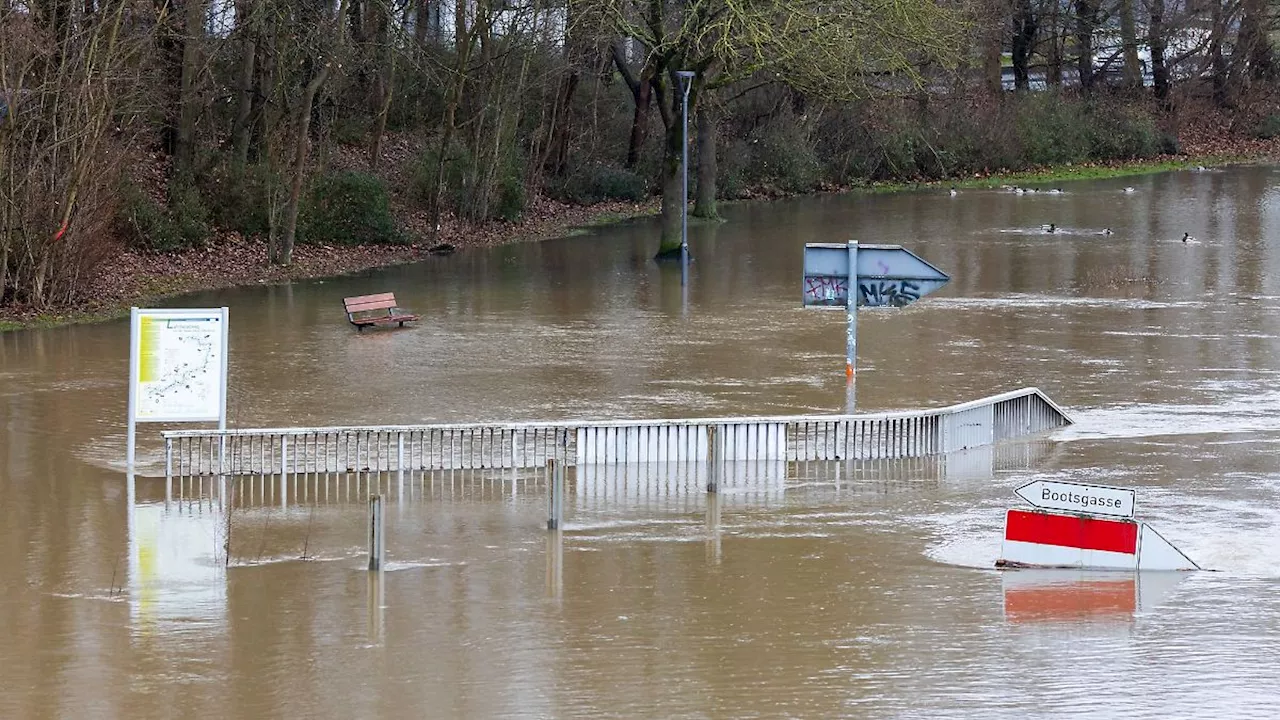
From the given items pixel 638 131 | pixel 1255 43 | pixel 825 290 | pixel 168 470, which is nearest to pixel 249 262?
pixel 825 290

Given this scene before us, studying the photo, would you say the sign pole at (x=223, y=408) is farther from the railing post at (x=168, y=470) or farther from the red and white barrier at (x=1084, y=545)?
the red and white barrier at (x=1084, y=545)

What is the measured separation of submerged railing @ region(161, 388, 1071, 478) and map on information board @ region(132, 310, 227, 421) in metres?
0.28

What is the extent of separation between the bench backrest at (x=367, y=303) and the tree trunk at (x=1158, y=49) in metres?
47.3

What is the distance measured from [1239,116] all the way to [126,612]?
63171mm

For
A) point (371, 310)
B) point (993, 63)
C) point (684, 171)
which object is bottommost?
point (371, 310)

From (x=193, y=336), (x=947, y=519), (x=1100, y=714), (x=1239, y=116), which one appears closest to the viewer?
(x=1100, y=714)

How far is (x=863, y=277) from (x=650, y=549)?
5.62m

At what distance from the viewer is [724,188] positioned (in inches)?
1991

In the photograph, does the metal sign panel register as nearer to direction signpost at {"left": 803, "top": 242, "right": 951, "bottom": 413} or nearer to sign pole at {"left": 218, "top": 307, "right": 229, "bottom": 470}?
direction signpost at {"left": 803, "top": 242, "right": 951, "bottom": 413}

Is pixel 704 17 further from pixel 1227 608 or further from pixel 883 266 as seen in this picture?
pixel 1227 608

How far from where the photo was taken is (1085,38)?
65562 millimetres

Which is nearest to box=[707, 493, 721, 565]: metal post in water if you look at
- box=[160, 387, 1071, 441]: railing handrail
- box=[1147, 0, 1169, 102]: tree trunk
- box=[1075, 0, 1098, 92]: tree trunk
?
box=[160, 387, 1071, 441]: railing handrail

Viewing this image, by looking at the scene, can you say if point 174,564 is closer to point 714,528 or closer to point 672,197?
point 714,528

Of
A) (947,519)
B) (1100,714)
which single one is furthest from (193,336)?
(1100,714)
